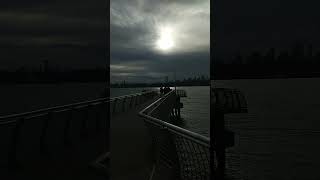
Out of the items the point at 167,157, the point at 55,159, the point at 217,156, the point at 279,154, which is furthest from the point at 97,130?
A: the point at 279,154

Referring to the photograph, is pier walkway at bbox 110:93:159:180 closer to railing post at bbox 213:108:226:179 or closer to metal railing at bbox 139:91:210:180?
metal railing at bbox 139:91:210:180

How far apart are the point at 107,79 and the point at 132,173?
1283 millimetres

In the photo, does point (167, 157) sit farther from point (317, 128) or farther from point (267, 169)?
point (317, 128)

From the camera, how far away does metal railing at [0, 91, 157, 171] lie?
488 cm

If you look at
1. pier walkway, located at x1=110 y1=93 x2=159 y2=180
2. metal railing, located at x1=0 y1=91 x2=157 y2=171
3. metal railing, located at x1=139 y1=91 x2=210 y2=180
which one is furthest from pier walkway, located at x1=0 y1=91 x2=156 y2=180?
metal railing, located at x1=139 y1=91 x2=210 y2=180

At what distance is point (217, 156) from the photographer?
2.17 m

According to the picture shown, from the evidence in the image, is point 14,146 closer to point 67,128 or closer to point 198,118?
point 67,128

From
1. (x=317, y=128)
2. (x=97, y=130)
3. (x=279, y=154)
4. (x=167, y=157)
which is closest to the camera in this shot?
(x=167, y=157)

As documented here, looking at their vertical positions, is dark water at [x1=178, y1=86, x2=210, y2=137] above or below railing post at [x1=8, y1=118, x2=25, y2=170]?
below

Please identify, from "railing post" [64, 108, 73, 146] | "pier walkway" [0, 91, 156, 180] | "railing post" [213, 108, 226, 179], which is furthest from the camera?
"railing post" [64, 108, 73, 146]

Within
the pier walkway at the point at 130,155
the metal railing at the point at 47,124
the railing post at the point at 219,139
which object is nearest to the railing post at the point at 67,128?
the metal railing at the point at 47,124

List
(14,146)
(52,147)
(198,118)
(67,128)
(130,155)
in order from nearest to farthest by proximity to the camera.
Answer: (14,146), (130,155), (52,147), (67,128), (198,118)

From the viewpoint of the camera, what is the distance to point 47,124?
226 inches

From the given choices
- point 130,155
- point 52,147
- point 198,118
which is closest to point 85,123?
point 52,147
